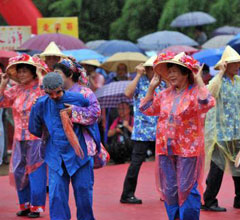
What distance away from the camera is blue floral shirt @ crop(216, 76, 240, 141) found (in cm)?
777

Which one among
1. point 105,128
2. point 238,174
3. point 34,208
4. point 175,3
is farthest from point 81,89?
point 175,3

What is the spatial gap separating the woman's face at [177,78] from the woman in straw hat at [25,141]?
176 cm

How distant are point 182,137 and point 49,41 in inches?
329

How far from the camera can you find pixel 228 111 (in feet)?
25.6

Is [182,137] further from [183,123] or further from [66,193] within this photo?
[66,193]

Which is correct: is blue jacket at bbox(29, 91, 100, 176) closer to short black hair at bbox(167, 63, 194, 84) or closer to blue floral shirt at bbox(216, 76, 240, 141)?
short black hair at bbox(167, 63, 194, 84)

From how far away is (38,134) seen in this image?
6.43 m

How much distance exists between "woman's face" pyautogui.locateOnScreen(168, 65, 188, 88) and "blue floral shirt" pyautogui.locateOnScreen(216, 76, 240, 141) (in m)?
1.45

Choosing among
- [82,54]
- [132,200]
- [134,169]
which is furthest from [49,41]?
[132,200]

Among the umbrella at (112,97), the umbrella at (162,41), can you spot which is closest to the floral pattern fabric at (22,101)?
the umbrella at (112,97)

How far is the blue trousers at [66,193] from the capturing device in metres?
6.20

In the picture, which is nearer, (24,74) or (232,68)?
(24,74)

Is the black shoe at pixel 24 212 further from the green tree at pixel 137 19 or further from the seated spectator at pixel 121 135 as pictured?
the green tree at pixel 137 19

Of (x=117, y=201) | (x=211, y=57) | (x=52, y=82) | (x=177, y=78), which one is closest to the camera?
(x=52, y=82)
